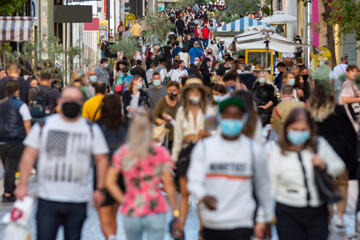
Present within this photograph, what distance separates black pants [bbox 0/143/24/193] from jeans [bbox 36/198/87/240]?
5855 millimetres

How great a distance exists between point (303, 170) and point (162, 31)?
48134 millimetres

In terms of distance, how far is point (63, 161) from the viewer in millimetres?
7008

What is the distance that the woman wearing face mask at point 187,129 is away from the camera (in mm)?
9742

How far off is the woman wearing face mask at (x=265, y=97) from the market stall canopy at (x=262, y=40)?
1041 centimetres

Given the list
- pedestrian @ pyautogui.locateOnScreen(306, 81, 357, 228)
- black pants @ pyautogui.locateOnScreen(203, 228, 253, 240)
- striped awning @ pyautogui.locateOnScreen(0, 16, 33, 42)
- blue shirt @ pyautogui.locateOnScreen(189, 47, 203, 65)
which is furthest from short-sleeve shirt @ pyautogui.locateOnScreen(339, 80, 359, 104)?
blue shirt @ pyautogui.locateOnScreen(189, 47, 203, 65)

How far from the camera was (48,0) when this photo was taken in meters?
38.8

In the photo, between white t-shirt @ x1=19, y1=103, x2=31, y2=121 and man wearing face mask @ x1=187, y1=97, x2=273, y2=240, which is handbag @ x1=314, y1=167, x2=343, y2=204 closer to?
man wearing face mask @ x1=187, y1=97, x2=273, y2=240

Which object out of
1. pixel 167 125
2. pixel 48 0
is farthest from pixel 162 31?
pixel 167 125

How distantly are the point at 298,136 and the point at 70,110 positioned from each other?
5.99 ft

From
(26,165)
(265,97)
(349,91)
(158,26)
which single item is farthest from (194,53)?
(26,165)

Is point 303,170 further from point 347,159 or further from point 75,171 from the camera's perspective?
point 347,159

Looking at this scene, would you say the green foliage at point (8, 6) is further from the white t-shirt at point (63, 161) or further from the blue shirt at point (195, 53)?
the white t-shirt at point (63, 161)

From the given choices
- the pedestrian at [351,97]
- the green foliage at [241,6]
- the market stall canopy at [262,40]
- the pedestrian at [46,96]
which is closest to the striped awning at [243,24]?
the market stall canopy at [262,40]

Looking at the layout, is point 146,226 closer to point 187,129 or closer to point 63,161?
point 63,161
